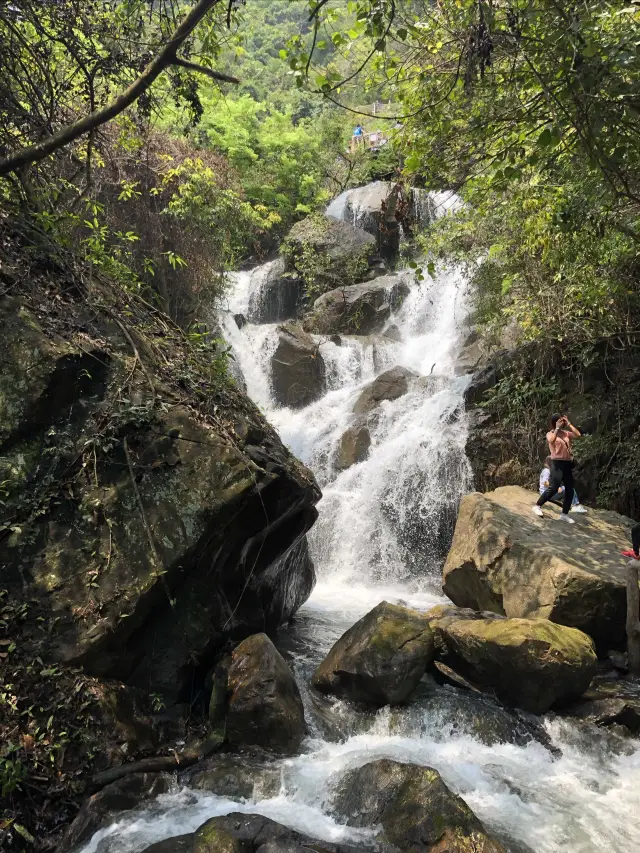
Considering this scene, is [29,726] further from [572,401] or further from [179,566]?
[572,401]

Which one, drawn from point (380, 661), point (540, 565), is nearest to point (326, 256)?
point (540, 565)

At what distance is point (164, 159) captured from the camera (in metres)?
11.7

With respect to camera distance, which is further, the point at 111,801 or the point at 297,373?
the point at 297,373

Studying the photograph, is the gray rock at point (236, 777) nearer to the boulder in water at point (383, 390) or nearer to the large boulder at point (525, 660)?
the large boulder at point (525, 660)

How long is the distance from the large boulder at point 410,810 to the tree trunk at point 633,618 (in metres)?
3.64

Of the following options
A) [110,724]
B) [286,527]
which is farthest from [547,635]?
[110,724]

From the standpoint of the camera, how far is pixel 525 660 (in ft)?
18.6

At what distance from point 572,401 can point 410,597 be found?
4.71m

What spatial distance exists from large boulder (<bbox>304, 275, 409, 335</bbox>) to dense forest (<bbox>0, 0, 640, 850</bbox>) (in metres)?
6.50

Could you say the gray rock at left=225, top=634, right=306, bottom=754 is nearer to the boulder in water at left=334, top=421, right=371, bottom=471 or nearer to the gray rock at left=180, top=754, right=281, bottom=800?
the gray rock at left=180, top=754, right=281, bottom=800

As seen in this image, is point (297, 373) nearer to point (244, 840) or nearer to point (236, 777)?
point (236, 777)

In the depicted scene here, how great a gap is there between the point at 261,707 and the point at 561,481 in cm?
576

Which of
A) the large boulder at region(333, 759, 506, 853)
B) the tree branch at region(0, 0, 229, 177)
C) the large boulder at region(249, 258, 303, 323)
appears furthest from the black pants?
the large boulder at region(249, 258, 303, 323)

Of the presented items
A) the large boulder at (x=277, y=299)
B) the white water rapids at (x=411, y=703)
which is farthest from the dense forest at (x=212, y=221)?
the large boulder at (x=277, y=299)
